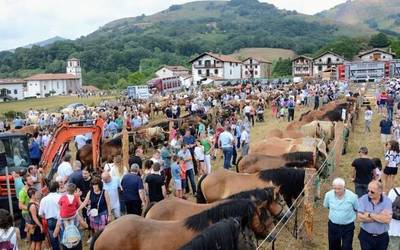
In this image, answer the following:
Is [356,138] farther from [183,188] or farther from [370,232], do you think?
[370,232]

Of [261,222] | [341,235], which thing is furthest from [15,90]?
[341,235]

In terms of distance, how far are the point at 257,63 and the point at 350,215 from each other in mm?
99131

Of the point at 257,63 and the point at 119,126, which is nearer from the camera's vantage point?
the point at 119,126

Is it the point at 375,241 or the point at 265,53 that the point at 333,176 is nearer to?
the point at 375,241

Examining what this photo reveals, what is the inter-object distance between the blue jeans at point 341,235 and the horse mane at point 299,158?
15.2 feet

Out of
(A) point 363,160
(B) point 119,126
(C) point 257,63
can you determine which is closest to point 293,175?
(A) point 363,160

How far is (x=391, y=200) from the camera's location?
20.5 feet

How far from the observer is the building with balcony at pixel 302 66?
9188cm

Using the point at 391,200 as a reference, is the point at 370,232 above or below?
below

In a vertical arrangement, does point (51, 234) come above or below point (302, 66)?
below

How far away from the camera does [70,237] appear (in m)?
6.99

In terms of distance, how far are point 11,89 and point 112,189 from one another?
→ 286ft

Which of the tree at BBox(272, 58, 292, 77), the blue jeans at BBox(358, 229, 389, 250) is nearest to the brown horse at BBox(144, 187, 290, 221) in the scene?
the blue jeans at BBox(358, 229, 389, 250)

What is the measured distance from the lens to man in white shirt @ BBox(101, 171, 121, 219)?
27.5 feet
